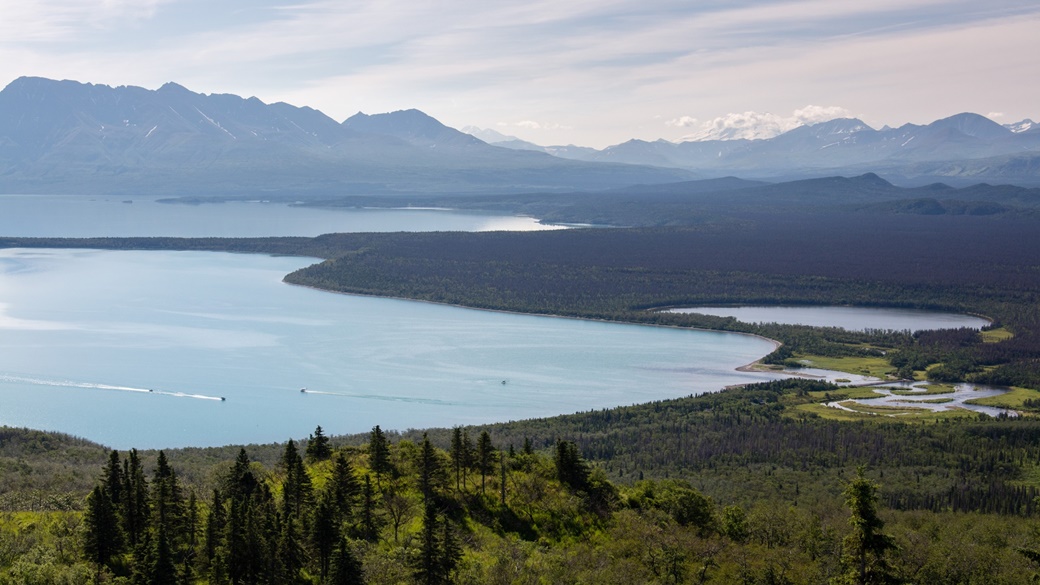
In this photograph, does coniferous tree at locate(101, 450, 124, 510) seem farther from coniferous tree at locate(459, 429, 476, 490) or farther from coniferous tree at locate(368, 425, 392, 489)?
coniferous tree at locate(459, 429, 476, 490)

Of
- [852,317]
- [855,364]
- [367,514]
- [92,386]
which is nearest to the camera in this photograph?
[367,514]

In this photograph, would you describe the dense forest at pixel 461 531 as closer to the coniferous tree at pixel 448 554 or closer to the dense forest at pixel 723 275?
the coniferous tree at pixel 448 554

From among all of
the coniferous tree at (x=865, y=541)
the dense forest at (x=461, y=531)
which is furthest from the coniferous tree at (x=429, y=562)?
the coniferous tree at (x=865, y=541)

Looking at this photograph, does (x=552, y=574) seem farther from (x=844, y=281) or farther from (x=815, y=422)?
(x=844, y=281)

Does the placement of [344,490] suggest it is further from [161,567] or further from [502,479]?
[161,567]

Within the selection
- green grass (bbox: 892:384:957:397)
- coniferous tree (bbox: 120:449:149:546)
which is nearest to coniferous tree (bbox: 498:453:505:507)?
coniferous tree (bbox: 120:449:149:546)

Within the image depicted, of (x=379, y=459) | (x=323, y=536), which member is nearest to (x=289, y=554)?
(x=323, y=536)

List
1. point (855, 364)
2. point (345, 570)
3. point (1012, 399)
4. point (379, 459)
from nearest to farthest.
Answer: point (345, 570) → point (379, 459) → point (1012, 399) → point (855, 364)
